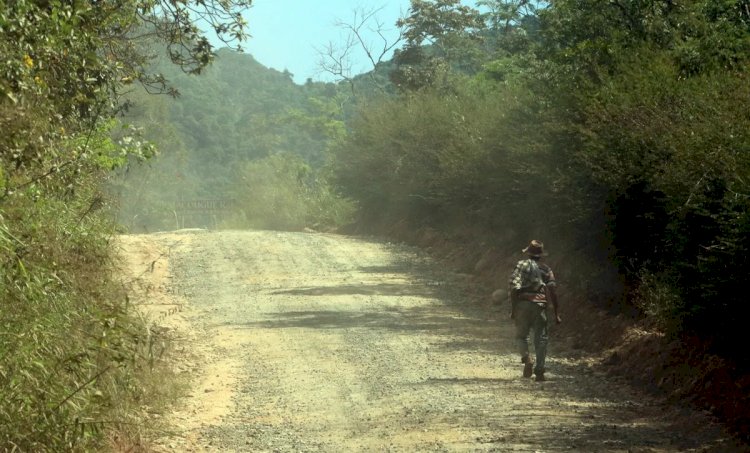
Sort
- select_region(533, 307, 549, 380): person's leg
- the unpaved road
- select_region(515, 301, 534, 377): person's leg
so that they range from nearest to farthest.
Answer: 1. the unpaved road
2. select_region(533, 307, 549, 380): person's leg
3. select_region(515, 301, 534, 377): person's leg

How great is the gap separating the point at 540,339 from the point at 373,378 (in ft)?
7.36

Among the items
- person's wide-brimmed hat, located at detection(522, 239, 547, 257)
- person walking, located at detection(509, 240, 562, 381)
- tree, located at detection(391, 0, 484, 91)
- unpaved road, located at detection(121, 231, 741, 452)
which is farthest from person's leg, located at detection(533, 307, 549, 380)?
tree, located at detection(391, 0, 484, 91)

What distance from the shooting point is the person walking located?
1395 cm

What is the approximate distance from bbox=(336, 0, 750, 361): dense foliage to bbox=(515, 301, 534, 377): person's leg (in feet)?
5.77

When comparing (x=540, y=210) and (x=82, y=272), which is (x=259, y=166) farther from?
(x=82, y=272)

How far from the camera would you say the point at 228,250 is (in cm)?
3192

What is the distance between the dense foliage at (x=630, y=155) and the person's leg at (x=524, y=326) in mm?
1760

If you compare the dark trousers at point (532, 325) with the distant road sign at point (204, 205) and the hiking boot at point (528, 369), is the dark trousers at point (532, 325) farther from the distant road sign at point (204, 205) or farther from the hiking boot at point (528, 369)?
the distant road sign at point (204, 205)

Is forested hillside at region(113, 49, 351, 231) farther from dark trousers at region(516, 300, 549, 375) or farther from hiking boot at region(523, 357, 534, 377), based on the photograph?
hiking boot at region(523, 357, 534, 377)

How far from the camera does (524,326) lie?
14.0 m

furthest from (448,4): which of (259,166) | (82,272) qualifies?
(82,272)

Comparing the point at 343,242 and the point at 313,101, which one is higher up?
the point at 313,101

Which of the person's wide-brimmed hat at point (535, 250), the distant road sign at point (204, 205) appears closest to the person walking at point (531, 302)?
the person's wide-brimmed hat at point (535, 250)

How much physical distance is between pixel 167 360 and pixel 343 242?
20.9 m
